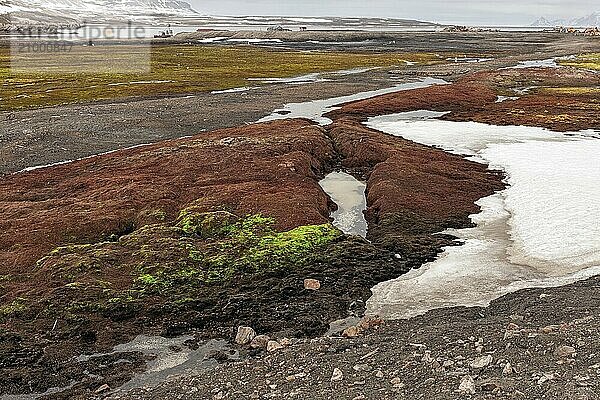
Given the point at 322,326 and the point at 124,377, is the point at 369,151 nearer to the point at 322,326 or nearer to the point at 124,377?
the point at 322,326

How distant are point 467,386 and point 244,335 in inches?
306

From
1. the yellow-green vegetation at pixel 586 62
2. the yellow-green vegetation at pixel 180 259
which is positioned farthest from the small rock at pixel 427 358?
the yellow-green vegetation at pixel 586 62

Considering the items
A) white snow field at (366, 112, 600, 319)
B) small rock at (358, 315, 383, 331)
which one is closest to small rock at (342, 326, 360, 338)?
small rock at (358, 315, 383, 331)

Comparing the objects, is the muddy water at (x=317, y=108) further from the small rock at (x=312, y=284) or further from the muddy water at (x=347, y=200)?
the small rock at (x=312, y=284)

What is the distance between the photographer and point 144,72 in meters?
111

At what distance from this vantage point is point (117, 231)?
1158 inches

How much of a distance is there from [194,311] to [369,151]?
85.4 ft

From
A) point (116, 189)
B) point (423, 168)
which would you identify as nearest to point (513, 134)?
point (423, 168)

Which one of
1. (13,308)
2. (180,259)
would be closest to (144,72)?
(180,259)

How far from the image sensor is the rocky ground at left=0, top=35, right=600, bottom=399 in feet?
53.4

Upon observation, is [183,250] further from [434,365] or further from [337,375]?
[434,365]

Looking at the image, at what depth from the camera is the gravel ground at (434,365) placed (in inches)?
574

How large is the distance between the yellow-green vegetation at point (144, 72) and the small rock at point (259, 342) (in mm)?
62522

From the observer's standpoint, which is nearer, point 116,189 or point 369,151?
point 116,189
